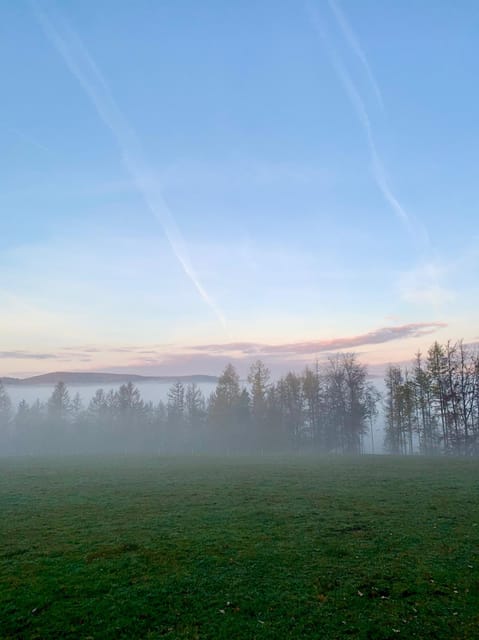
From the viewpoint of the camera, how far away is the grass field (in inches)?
364

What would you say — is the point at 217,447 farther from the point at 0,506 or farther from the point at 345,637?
the point at 345,637

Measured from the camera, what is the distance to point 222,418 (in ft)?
290

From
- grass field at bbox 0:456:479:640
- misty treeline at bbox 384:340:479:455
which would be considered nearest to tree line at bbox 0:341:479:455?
misty treeline at bbox 384:340:479:455

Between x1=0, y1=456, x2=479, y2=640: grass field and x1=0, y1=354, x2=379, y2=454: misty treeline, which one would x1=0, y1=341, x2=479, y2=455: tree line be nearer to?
x1=0, y1=354, x2=379, y2=454: misty treeline

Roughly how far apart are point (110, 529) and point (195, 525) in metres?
3.63

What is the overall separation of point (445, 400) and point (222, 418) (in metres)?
44.8

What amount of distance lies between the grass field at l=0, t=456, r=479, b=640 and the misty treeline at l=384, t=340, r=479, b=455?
43.6m

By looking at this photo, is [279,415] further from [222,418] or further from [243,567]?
[243,567]

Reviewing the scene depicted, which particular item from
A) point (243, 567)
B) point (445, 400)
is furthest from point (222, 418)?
point (243, 567)

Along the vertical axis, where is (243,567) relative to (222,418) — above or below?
above

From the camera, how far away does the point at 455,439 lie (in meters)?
63.8

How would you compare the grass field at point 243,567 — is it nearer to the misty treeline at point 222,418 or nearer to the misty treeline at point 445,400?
the misty treeline at point 445,400

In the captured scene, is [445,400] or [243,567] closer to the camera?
[243,567]

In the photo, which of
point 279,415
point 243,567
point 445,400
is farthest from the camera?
point 279,415
